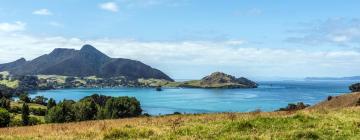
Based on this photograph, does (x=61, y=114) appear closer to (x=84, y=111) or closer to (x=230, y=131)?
(x=84, y=111)

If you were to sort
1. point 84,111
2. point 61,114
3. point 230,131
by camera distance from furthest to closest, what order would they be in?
point 84,111, point 61,114, point 230,131

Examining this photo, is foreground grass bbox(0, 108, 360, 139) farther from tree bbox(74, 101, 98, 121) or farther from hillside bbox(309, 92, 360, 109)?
tree bbox(74, 101, 98, 121)

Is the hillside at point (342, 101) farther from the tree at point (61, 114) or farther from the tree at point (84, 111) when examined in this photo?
the tree at point (61, 114)

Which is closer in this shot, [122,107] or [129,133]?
[129,133]

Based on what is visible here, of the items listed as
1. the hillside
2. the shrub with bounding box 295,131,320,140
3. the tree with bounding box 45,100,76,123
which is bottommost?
the tree with bounding box 45,100,76,123

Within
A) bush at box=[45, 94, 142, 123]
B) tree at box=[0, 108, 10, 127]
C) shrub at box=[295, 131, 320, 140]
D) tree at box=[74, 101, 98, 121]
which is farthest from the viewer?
tree at box=[74, 101, 98, 121]

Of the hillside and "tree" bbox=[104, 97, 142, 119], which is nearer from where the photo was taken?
the hillside

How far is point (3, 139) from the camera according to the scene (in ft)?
70.5

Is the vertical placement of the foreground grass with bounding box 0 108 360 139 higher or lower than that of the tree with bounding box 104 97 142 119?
higher

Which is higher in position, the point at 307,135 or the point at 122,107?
the point at 307,135

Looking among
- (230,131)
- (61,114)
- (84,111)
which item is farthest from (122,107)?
(230,131)

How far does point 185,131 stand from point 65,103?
172417mm

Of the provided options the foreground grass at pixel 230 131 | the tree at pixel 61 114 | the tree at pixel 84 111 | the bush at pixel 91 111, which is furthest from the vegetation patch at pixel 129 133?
the tree at pixel 84 111

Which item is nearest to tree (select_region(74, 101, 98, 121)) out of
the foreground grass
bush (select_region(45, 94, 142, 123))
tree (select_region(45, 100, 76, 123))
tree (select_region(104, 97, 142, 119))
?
bush (select_region(45, 94, 142, 123))
